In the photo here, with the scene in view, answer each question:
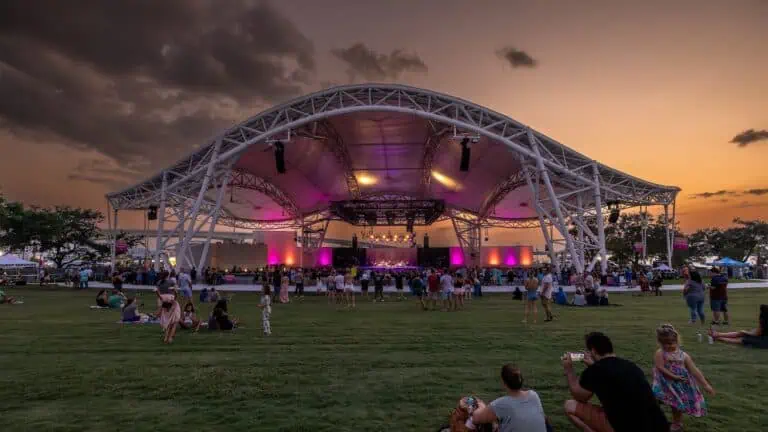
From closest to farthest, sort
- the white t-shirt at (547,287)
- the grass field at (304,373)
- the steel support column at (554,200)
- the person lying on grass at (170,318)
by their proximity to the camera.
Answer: the grass field at (304,373)
the person lying on grass at (170,318)
the white t-shirt at (547,287)
the steel support column at (554,200)

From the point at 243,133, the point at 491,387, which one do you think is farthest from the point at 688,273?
the point at 243,133

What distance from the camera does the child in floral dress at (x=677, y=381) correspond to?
490 centimetres

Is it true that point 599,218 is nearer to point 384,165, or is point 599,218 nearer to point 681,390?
point 384,165

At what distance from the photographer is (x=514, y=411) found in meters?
3.81

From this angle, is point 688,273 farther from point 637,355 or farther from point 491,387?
point 491,387

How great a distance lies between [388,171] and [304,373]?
38371mm

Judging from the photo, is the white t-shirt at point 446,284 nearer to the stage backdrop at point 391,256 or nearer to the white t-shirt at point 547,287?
the white t-shirt at point 547,287

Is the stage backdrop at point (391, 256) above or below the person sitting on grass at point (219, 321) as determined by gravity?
above

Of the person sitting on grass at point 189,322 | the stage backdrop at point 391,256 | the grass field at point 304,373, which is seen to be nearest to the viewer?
the grass field at point 304,373

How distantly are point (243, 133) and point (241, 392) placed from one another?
25991 mm

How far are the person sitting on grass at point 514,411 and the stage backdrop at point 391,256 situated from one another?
5074 centimetres

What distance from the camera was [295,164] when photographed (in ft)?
136

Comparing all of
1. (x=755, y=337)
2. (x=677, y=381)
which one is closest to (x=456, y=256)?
(x=755, y=337)

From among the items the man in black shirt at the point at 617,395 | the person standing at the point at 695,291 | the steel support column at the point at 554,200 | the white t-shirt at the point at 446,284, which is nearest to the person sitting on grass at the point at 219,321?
the white t-shirt at the point at 446,284
